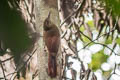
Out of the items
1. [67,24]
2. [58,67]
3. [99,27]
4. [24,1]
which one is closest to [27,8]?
[24,1]

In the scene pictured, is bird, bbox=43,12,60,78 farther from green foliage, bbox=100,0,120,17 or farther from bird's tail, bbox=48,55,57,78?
green foliage, bbox=100,0,120,17

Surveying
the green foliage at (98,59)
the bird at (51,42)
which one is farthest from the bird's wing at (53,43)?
the green foliage at (98,59)

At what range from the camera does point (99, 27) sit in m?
1.87

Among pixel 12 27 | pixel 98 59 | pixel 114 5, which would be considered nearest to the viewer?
pixel 114 5

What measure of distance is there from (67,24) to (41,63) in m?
0.88

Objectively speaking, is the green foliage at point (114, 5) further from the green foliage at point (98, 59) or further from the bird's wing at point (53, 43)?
the green foliage at point (98, 59)

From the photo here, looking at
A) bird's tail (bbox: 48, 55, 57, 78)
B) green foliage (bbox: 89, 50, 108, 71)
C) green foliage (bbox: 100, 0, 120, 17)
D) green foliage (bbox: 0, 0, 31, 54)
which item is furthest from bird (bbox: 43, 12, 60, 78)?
green foliage (bbox: 89, 50, 108, 71)

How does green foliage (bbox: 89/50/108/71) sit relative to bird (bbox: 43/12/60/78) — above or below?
below

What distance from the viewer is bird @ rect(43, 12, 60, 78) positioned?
3.32 ft

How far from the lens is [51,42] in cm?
102

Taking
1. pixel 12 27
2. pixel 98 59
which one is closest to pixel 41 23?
pixel 12 27

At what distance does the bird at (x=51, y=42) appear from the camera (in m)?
1.01

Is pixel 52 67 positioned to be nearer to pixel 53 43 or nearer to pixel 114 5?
pixel 53 43

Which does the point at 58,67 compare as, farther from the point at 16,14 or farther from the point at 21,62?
the point at 21,62
